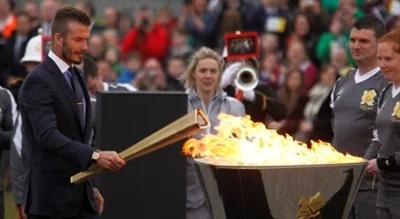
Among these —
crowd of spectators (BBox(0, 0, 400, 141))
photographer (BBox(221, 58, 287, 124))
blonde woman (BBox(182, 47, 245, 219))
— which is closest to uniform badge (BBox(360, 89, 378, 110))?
blonde woman (BBox(182, 47, 245, 219))

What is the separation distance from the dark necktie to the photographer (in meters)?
3.95

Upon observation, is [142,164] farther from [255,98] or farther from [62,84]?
[255,98]

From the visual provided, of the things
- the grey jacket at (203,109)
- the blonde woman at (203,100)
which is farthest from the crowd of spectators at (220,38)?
the grey jacket at (203,109)

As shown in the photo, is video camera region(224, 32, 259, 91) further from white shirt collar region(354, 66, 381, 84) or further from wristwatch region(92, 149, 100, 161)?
wristwatch region(92, 149, 100, 161)

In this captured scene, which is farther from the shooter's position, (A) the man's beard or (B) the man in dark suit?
(A) the man's beard

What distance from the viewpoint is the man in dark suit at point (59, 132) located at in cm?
903

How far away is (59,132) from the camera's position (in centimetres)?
905

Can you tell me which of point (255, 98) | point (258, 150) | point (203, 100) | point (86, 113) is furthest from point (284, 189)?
point (255, 98)

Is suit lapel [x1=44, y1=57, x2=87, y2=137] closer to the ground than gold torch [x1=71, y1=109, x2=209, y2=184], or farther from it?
farther from it

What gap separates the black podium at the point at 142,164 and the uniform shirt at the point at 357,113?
135cm

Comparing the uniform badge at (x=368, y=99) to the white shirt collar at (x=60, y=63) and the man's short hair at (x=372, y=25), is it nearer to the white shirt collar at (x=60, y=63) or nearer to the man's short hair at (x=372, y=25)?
the man's short hair at (x=372, y=25)

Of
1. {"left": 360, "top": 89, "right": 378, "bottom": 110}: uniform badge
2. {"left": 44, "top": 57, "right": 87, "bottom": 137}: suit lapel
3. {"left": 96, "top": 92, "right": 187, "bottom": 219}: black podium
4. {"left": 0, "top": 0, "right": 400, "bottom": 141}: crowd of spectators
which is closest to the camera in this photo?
{"left": 44, "top": 57, "right": 87, "bottom": 137}: suit lapel

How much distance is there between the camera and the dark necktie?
9.26 meters

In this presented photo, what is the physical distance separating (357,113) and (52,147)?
2.64 meters
